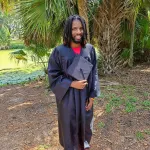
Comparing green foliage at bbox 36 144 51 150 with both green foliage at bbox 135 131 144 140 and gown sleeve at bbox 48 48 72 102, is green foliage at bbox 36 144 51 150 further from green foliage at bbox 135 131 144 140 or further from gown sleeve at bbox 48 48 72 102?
green foliage at bbox 135 131 144 140

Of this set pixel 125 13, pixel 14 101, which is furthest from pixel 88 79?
pixel 125 13

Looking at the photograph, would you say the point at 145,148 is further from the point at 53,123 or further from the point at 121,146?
the point at 53,123

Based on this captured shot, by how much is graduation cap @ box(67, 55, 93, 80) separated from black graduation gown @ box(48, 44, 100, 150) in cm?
5

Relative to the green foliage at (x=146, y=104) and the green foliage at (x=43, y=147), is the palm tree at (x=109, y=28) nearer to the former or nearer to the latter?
the green foliage at (x=146, y=104)

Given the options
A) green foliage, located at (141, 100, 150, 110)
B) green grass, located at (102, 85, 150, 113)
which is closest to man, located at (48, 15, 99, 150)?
green grass, located at (102, 85, 150, 113)

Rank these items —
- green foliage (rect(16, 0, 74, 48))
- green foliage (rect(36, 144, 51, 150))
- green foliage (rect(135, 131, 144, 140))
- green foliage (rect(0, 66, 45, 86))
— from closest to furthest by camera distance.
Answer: green foliage (rect(36, 144, 51, 150))
green foliage (rect(135, 131, 144, 140))
green foliage (rect(16, 0, 74, 48))
green foliage (rect(0, 66, 45, 86))

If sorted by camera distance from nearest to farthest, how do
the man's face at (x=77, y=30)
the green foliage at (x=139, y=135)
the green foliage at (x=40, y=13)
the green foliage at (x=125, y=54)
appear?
the man's face at (x=77, y=30) < the green foliage at (x=139, y=135) < the green foliage at (x=40, y=13) < the green foliage at (x=125, y=54)

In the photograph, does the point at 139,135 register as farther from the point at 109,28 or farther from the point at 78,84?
the point at 109,28

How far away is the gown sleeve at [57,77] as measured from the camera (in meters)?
2.47

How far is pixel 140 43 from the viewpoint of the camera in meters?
8.66

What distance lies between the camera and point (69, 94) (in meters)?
2.51

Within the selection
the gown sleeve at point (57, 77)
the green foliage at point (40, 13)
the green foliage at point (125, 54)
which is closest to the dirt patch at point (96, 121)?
the gown sleeve at point (57, 77)

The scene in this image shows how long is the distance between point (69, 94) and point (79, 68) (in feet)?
0.96

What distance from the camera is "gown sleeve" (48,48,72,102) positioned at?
2.47 meters
